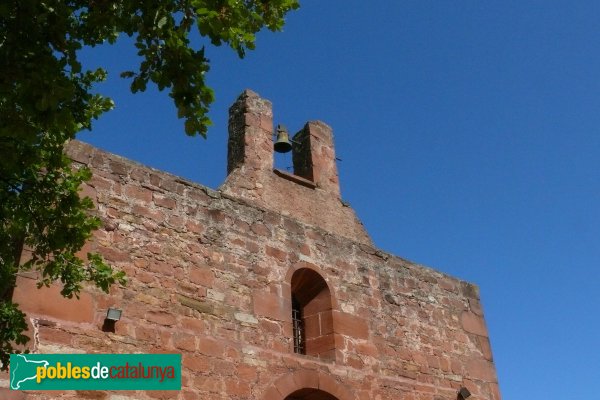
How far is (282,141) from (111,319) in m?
4.09

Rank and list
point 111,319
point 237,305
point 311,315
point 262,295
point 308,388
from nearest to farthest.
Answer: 1. point 111,319
2. point 237,305
3. point 308,388
4. point 262,295
5. point 311,315

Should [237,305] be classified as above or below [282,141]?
below

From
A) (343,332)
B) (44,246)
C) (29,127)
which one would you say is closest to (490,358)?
(343,332)

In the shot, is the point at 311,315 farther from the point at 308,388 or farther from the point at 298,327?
the point at 308,388

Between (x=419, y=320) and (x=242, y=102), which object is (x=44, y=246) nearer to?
(x=242, y=102)

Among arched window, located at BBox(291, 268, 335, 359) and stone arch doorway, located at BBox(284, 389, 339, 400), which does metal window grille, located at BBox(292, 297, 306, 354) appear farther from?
stone arch doorway, located at BBox(284, 389, 339, 400)

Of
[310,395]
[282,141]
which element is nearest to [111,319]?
[310,395]

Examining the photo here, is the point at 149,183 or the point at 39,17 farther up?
the point at 149,183

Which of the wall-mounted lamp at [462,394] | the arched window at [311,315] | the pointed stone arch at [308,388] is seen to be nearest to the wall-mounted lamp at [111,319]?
the pointed stone arch at [308,388]

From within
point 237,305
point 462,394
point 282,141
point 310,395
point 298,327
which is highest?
point 282,141

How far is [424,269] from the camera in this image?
960 cm

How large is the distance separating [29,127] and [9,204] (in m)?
0.94

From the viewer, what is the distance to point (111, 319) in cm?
A: 630
